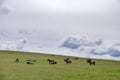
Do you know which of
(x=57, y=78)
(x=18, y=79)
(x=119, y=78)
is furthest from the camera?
(x=119, y=78)

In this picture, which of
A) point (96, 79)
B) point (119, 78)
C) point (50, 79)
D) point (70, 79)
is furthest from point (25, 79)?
point (119, 78)

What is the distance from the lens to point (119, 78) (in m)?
33.3

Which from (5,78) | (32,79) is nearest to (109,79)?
(32,79)

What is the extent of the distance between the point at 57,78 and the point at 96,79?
13.8ft

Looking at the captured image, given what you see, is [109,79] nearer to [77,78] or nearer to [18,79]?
[77,78]

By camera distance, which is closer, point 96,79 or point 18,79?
point 18,79

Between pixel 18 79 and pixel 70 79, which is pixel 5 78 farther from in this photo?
pixel 70 79

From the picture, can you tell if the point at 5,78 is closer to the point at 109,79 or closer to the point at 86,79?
the point at 86,79

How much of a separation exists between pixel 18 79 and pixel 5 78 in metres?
1.36

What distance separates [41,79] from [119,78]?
9.59 m

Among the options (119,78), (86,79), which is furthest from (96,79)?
(119,78)

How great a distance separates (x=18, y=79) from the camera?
28531mm

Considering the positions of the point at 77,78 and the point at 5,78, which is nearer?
the point at 5,78

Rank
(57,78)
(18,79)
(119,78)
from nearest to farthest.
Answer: (18,79)
(57,78)
(119,78)
